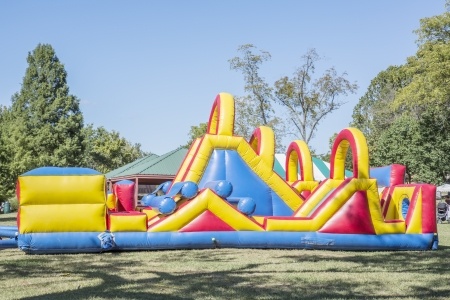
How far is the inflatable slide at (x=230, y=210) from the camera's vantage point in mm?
9617

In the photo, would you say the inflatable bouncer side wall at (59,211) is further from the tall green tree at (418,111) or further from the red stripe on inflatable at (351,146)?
the tall green tree at (418,111)

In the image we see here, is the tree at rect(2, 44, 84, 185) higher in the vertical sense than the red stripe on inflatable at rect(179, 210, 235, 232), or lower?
higher

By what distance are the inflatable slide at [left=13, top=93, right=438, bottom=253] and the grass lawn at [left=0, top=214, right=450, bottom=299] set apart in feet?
1.03

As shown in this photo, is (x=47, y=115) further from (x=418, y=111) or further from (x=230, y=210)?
(x=230, y=210)

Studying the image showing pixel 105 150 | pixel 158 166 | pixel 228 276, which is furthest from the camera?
pixel 105 150

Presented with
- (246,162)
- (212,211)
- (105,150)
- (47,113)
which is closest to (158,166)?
(47,113)

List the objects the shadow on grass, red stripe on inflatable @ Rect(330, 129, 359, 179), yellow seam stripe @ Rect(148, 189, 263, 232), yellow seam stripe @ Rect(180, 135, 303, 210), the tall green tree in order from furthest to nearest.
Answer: the tall green tree, yellow seam stripe @ Rect(180, 135, 303, 210), red stripe on inflatable @ Rect(330, 129, 359, 179), yellow seam stripe @ Rect(148, 189, 263, 232), the shadow on grass

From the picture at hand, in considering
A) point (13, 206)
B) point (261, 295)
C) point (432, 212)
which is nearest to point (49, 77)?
point (13, 206)

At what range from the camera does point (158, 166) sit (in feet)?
95.8

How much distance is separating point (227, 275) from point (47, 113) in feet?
112

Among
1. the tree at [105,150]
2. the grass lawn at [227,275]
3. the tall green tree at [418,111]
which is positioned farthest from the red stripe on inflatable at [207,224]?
the tree at [105,150]

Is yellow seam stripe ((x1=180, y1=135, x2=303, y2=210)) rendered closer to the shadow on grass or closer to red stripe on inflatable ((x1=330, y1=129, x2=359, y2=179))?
red stripe on inflatable ((x1=330, y1=129, x2=359, y2=179))

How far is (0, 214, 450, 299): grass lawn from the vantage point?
5.94 metres

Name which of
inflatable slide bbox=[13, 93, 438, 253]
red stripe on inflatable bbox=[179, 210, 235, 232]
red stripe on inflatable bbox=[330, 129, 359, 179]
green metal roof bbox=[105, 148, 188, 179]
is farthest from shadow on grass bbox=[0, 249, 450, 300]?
green metal roof bbox=[105, 148, 188, 179]
